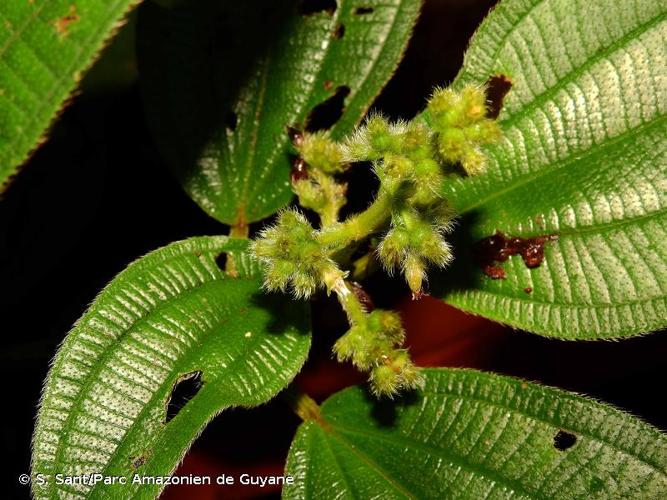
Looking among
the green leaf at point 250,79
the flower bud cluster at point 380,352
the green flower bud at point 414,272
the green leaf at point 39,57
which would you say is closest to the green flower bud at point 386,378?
the flower bud cluster at point 380,352

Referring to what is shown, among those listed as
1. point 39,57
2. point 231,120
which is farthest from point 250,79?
point 39,57

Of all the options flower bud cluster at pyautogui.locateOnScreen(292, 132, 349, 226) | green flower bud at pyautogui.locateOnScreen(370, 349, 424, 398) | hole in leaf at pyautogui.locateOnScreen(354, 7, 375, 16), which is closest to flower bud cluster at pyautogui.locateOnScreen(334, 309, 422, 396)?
green flower bud at pyautogui.locateOnScreen(370, 349, 424, 398)

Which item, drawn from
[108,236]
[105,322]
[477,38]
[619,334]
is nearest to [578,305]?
[619,334]

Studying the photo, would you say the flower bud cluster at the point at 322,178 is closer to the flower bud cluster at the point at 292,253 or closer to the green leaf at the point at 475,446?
the flower bud cluster at the point at 292,253

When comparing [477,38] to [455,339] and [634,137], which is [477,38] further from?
[455,339]

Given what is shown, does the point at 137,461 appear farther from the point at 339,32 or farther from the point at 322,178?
the point at 339,32
